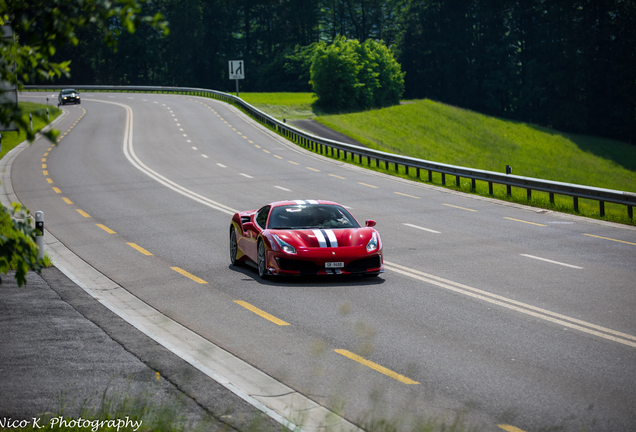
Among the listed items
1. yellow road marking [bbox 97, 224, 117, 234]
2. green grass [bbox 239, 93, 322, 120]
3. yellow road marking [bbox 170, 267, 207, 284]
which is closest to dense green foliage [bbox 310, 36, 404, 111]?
green grass [bbox 239, 93, 322, 120]

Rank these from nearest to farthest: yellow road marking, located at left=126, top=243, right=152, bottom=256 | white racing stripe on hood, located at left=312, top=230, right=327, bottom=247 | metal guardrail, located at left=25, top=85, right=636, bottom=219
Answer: white racing stripe on hood, located at left=312, top=230, right=327, bottom=247 < yellow road marking, located at left=126, top=243, right=152, bottom=256 < metal guardrail, located at left=25, top=85, right=636, bottom=219

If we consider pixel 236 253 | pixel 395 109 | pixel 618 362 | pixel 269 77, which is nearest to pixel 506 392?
pixel 618 362

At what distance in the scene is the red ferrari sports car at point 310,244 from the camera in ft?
37.4

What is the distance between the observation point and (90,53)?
11662 cm

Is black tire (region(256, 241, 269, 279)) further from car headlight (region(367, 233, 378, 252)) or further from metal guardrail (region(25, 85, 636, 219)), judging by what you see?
metal guardrail (region(25, 85, 636, 219))

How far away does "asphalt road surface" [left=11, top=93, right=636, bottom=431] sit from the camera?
20.9ft

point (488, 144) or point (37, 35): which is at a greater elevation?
point (37, 35)

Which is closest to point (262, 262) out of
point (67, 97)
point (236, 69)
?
point (236, 69)

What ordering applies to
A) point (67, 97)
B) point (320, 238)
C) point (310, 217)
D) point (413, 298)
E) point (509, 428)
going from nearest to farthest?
point (509, 428) < point (413, 298) < point (320, 238) < point (310, 217) < point (67, 97)

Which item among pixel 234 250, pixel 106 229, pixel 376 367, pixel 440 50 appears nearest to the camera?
pixel 376 367

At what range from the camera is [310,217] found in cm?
1258

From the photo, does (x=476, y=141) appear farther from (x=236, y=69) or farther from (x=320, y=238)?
(x=320, y=238)

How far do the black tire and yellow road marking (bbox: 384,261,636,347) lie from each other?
2291 mm

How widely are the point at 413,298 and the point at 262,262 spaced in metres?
2.79
